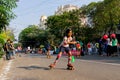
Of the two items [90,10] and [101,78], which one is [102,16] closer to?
[90,10]

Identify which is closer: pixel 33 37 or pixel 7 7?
pixel 7 7

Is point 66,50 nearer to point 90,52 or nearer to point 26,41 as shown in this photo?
point 90,52

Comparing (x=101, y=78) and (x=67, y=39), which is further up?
(x=67, y=39)

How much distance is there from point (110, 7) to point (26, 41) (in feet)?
318

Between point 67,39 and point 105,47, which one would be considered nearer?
point 67,39

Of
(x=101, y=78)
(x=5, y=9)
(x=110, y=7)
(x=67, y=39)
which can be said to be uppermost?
(x=110, y=7)

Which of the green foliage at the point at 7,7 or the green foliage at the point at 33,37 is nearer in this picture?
the green foliage at the point at 7,7

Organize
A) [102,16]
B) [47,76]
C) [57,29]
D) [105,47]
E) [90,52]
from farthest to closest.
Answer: [57,29] → [102,16] → [90,52] → [105,47] → [47,76]

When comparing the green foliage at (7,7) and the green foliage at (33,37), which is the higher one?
the green foliage at (33,37)

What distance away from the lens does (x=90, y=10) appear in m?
85.1

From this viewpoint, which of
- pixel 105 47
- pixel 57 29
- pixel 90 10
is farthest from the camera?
pixel 57 29

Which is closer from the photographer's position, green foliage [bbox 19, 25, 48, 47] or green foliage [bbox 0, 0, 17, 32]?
green foliage [bbox 0, 0, 17, 32]

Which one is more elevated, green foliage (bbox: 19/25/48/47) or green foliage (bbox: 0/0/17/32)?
green foliage (bbox: 19/25/48/47)

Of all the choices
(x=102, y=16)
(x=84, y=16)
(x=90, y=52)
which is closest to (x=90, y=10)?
(x=84, y=16)
